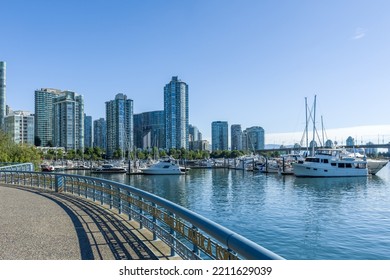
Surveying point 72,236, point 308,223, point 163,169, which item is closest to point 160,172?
point 163,169

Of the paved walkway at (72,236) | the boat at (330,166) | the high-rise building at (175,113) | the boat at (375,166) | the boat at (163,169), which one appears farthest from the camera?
the high-rise building at (175,113)

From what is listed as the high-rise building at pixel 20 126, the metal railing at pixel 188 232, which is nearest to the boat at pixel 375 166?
the metal railing at pixel 188 232

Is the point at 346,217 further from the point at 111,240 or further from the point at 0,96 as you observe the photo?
the point at 0,96

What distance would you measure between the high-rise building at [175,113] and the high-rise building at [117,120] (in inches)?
813

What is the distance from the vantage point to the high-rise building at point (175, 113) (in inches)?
7736

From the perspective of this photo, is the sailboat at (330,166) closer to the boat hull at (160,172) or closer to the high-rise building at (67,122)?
the boat hull at (160,172)

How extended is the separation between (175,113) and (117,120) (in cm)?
3225

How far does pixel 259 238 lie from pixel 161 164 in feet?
211

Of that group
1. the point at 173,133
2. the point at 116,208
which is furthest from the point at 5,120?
the point at 116,208

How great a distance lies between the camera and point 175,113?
197 m

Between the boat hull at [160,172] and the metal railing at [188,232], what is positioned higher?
the metal railing at [188,232]

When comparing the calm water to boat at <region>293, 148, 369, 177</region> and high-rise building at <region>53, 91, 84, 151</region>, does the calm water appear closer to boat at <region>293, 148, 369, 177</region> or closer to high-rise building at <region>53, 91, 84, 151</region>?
boat at <region>293, 148, 369, 177</region>

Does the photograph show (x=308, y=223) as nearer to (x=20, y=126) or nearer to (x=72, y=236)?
(x=72, y=236)

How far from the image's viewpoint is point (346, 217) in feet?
84.7
